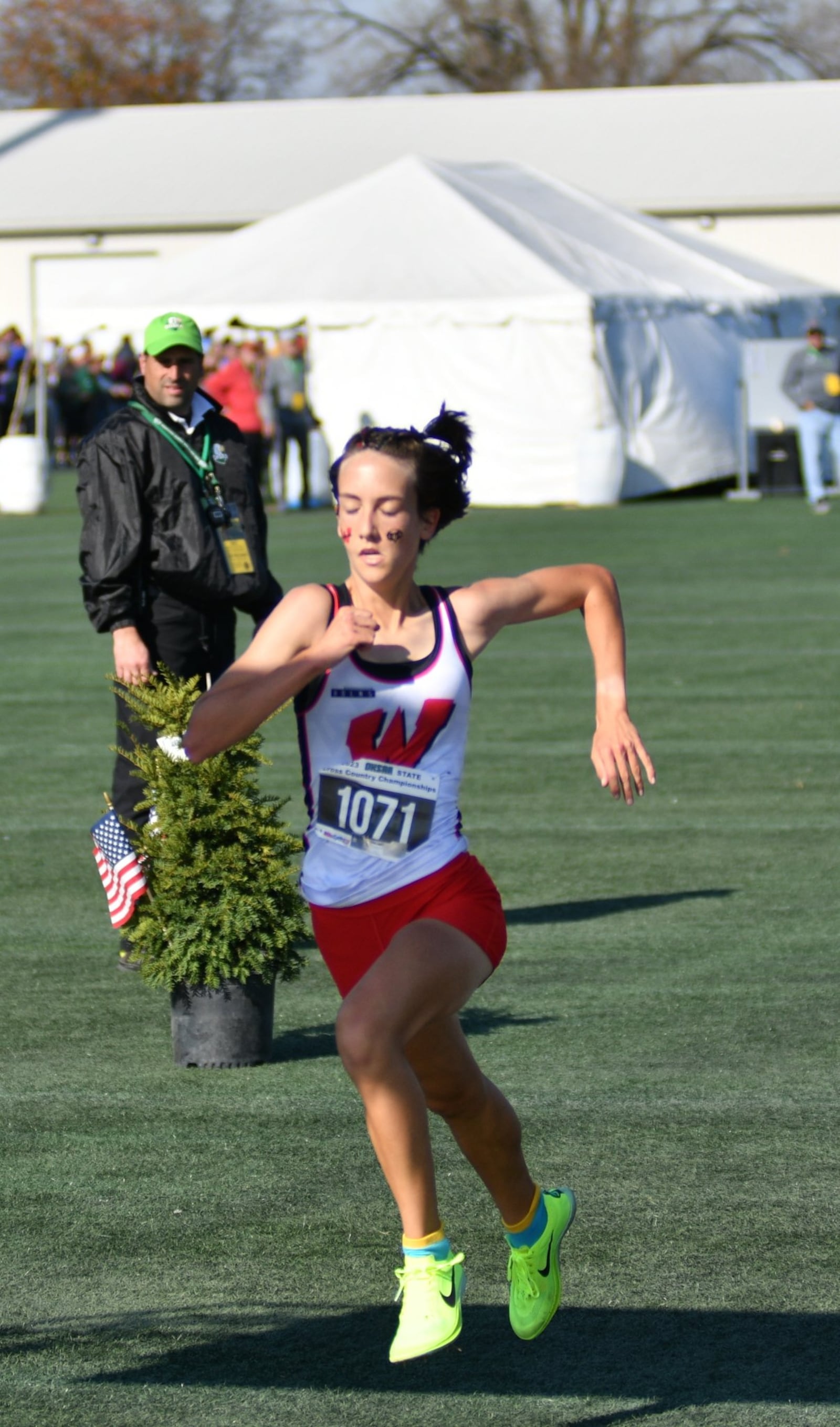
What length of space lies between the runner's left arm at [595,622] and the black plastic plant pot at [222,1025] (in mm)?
2085

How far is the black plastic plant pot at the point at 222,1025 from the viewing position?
20.6ft

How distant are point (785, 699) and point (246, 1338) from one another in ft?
30.9

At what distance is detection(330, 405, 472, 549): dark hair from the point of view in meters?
4.31

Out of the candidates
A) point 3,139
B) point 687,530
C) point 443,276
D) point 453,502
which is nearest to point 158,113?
point 3,139

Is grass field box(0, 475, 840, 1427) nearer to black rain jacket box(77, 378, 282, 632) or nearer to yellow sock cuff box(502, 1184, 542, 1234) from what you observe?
yellow sock cuff box(502, 1184, 542, 1234)

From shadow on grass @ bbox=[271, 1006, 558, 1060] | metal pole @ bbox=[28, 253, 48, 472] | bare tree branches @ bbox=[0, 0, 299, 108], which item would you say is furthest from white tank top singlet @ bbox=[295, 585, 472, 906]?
bare tree branches @ bbox=[0, 0, 299, 108]

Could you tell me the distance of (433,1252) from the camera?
4066 mm

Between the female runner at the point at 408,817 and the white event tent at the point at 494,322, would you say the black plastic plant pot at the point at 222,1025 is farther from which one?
the white event tent at the point at 494,322

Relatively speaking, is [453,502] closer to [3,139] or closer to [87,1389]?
[87,1389]

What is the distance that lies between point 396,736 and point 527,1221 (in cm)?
100

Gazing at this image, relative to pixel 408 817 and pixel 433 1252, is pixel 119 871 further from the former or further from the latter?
pixel 433 1252

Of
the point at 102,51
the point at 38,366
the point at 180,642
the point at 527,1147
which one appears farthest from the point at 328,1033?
the point at 102,51

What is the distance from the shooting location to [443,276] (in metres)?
31.6

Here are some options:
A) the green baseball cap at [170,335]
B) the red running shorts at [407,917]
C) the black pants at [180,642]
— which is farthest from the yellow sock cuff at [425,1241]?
the green baseball cap at [170,335]
